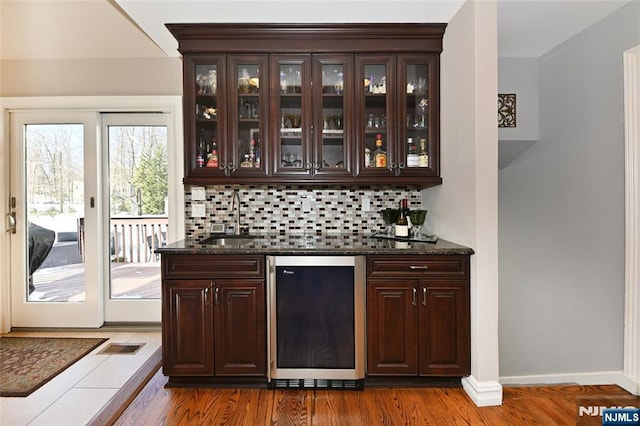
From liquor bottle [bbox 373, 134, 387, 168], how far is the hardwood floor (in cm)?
156

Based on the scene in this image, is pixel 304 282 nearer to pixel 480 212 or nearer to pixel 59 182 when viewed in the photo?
pixel 480 212

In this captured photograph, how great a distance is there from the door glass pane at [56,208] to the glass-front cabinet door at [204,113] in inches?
56.5

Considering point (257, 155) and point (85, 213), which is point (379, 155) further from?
point (85, 213)

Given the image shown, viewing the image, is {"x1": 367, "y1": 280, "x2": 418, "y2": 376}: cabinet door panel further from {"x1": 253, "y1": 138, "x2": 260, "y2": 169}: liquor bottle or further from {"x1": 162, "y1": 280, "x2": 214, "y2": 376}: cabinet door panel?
{"x1": 253, "y1": 138, "x2": 260, "y2": 169}: liquor bottle

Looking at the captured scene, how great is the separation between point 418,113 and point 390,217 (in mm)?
826

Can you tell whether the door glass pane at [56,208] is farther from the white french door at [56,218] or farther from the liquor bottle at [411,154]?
the liquor bottle at [411,154]

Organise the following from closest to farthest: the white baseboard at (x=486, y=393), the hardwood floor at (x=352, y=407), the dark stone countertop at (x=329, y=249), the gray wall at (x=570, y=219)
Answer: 1. the hardwood floor at (x=352, y=407)
2. the white baseboard at (x=486, y=393)
3. the dark stone countertop at (x=329, y=249)
4. the gray wall at (x=570, y=219)

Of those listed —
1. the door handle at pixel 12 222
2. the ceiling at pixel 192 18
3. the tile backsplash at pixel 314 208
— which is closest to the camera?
the ceiling at pixel 192 18

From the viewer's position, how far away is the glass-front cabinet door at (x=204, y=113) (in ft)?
8.17

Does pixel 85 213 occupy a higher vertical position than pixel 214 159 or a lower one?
lower

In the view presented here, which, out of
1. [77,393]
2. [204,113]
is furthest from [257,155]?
[77,393]

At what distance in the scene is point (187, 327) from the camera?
6.95 feet

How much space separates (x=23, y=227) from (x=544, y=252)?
16.2ft

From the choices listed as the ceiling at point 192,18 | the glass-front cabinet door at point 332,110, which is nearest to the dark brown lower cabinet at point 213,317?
the glass-front cabinet door at point 332,110
